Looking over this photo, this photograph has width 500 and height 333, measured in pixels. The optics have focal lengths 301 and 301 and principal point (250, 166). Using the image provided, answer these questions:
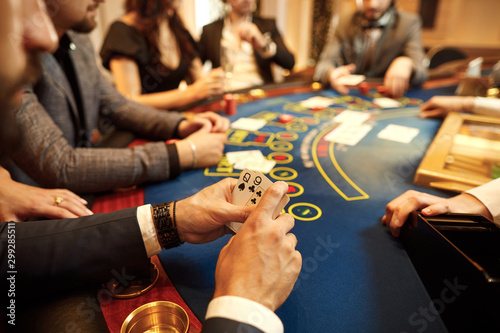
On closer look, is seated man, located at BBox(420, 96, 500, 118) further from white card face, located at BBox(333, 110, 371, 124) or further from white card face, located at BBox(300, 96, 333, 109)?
white card face, located at BBox(300, 96, 333, 109)

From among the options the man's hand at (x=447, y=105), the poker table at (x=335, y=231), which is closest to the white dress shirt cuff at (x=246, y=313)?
the poker table at (x=335, y=231)

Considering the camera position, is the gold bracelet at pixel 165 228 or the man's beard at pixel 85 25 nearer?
the gold bracelet at pixel 165 228

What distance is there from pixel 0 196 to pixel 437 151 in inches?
73.0

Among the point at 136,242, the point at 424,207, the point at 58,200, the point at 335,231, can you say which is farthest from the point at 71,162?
the point at 424,207

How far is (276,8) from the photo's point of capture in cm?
710

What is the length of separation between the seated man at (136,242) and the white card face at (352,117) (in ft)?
4.63

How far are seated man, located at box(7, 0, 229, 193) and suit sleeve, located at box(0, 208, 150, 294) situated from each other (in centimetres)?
29

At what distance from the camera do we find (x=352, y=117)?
86.6 inches

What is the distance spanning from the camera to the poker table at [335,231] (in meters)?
0.77

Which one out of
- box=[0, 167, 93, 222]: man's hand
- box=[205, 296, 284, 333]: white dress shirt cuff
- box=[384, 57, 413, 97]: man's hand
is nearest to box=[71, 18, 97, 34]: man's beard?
box=[0, 167, 93, 222]: man's hand

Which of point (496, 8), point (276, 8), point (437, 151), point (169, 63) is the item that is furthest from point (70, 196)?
point (496, 8)

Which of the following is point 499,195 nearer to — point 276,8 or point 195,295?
point 195,295

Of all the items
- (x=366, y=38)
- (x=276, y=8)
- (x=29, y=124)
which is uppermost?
(x=276, y=8)

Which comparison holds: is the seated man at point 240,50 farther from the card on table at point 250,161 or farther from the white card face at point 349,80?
the card on table at point 250,161
